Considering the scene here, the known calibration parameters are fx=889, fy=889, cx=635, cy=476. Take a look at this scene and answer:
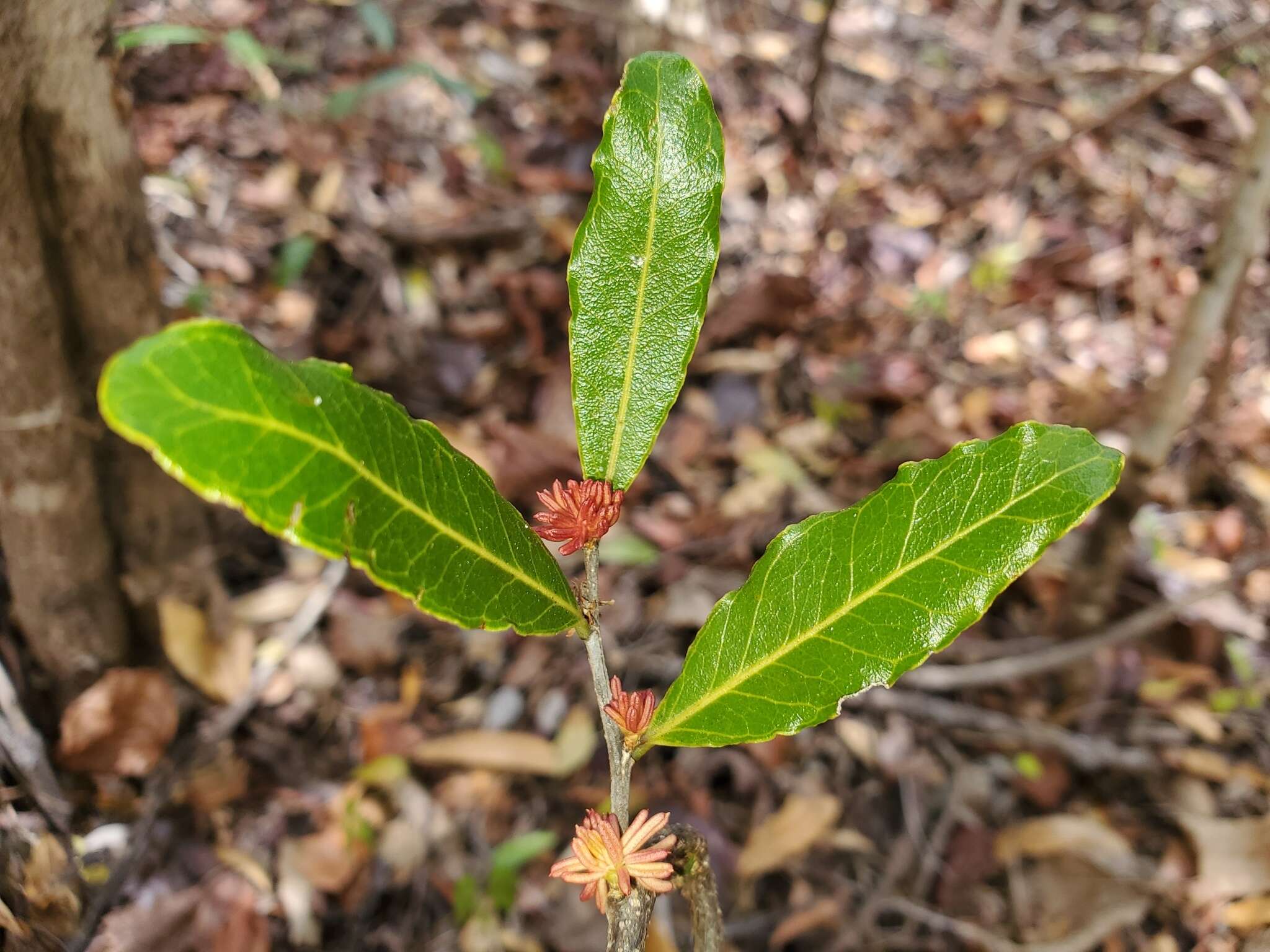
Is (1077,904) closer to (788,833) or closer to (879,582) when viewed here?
(788,833)

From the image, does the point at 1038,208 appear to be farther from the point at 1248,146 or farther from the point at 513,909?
the point at 513,909

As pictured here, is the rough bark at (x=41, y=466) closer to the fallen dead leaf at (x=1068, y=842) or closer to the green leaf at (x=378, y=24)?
the fallen dead leaf at (x=1068, y=842)

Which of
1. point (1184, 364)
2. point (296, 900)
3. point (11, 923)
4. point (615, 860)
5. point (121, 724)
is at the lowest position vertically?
point (296, 900)

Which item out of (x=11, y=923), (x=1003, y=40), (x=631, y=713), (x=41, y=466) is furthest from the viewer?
(x=1003, y=40)

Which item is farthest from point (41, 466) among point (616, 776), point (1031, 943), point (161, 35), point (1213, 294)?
point (1213, 294)

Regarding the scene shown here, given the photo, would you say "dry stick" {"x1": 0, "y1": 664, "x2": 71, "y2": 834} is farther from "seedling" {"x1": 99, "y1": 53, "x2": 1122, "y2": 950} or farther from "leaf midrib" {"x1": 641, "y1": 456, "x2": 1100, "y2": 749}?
"leaf midrib" {"x1": 641, "y1": 456, "x2": 1100, "y2": 749}

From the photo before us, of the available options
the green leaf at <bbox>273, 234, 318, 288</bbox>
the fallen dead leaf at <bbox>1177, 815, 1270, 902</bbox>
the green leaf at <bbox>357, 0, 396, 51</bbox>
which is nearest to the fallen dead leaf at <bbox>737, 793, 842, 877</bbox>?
the fallen dead leaf at <bbox>1177, 815, 1270, 902</bbox>

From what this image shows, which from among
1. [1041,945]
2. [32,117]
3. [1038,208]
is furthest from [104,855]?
[1038,208]

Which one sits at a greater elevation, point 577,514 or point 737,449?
point 577,514

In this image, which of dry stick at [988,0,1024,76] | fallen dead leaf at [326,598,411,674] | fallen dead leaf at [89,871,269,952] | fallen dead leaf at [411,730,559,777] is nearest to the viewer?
fallen dead leaf at [89,871,269,952]
